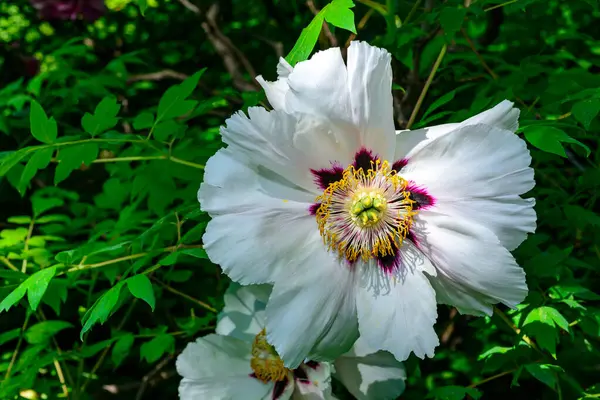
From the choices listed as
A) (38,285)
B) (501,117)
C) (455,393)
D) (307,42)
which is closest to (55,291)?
(38,285)

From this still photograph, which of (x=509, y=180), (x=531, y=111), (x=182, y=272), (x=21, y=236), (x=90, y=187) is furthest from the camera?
(x=90, y=187)

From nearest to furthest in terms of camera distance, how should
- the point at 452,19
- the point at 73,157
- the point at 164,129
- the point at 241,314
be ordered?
the point at 452,19 < the point at 73,157 < the point at 164,129 < the point at 241,314

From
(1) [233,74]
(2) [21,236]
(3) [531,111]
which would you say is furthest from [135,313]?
(3) [531,111]

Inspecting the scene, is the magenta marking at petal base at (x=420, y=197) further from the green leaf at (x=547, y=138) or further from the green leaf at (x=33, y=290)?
the green leaf at (x=33, y=290)

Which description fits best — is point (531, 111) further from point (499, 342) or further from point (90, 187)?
point (90, 187)

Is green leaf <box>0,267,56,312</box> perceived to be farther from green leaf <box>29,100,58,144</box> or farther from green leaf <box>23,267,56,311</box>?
green leaf <box>29,100,58,144</box>

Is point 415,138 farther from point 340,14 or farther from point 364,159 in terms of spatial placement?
point 340,14

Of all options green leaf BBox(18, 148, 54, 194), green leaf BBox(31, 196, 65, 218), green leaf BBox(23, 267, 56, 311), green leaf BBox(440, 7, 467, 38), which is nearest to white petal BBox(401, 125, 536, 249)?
green leaf BBox(440, 7, 467, 38)
